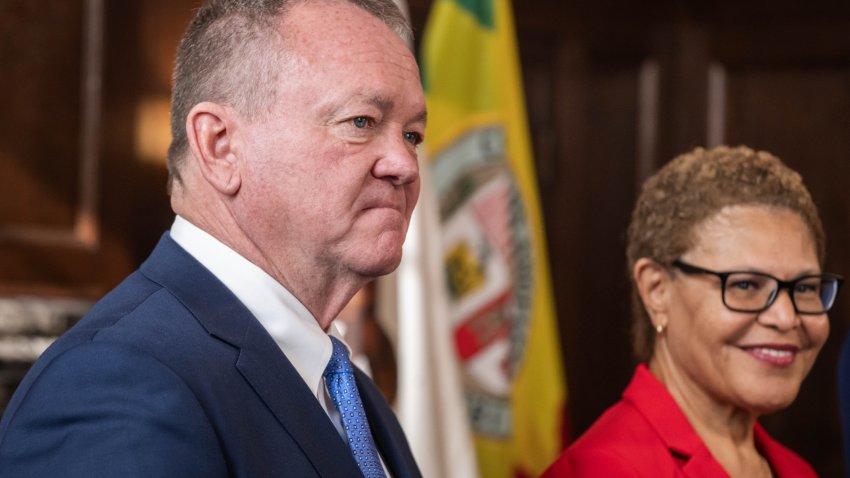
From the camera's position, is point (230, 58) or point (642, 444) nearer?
point (230, 58)

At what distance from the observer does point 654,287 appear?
1920 mm

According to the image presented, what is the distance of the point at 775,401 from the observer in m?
1.82

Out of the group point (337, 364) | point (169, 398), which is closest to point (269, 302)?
point (337, 364)

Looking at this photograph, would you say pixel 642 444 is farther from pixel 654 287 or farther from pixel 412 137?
pixel 412 137

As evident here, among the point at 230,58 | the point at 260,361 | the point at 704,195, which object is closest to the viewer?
the point at 260,361

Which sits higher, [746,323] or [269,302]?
[269,302]

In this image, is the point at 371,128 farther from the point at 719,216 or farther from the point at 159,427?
the point at 719,216

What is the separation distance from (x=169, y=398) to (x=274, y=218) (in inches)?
11.9

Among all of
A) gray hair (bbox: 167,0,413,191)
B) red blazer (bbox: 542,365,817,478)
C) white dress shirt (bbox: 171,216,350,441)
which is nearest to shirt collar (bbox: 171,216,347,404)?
white dress shirt (bbox: 171,216,350,441)

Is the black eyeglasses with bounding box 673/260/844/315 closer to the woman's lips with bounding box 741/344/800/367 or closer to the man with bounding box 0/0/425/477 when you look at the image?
the woman's lips with bounding box 741/344/800/367

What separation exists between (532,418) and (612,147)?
Result: 1.18 m

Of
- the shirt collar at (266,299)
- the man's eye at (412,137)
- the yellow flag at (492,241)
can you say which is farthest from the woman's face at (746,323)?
the yellow flag at (492,241)

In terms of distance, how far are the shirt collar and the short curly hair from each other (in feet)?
2.54

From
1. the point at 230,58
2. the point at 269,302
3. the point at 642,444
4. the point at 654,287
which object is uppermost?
the point at 230,58
